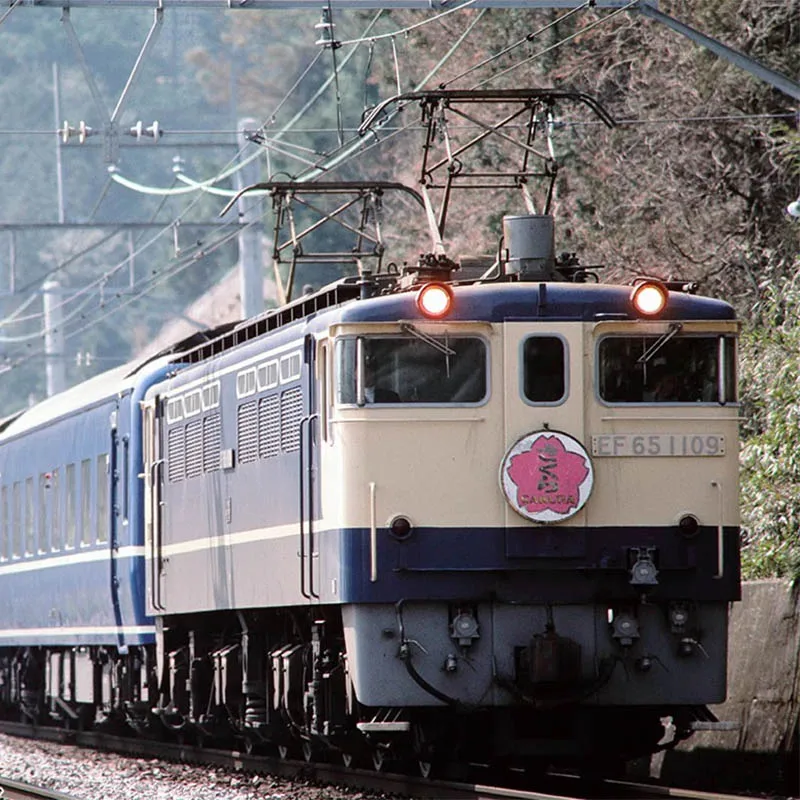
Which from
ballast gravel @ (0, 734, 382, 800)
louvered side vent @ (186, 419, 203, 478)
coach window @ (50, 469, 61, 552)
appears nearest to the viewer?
ballast gravel @ (0, 734, 382, 800)

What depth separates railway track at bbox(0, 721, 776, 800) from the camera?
11.4 m

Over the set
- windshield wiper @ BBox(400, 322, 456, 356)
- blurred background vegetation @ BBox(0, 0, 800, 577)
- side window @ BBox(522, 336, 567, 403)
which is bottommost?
side window @ BBox(522, 336, 567, 403)

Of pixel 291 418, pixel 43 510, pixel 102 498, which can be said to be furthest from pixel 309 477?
pixel 43 510

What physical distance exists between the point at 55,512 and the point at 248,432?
25.0ft

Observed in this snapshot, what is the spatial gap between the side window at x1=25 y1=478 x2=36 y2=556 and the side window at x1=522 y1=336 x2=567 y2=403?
441 inches

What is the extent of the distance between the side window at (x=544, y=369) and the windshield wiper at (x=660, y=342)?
483mm

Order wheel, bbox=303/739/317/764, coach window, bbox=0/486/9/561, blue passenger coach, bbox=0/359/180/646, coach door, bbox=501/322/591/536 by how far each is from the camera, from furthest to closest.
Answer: coach window, bbox=0/486/9/561
blue passenger coach, bbox=0/359/180/646
wheel, bbox=303/739/317/764
coach door, bbox=501/322/591/536

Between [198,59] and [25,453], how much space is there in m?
33.9

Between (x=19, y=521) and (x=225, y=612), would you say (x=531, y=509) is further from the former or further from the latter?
(x=19, y=521)

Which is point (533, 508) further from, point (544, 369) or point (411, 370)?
point (411, 370)

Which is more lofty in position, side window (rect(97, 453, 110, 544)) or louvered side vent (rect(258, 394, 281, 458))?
louvered side vent (rect(258, 394, 281, 458))

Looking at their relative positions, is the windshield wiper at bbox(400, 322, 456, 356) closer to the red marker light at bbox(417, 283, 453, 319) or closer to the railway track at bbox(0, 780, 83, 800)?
the red marker light at bbox(417, 283, 453, 319)

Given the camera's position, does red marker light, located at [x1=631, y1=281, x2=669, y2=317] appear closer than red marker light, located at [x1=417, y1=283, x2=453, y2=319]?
No

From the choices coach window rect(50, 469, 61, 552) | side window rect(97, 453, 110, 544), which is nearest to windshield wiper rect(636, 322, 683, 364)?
side window rect(97, 453, 110, 544)
